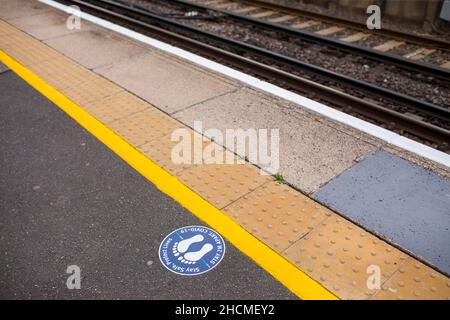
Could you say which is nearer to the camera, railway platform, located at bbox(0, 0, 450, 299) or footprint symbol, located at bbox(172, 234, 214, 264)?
railway platform, located at bbox(0, 0, 450, 299)

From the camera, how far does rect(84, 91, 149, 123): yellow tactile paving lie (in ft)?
16.5

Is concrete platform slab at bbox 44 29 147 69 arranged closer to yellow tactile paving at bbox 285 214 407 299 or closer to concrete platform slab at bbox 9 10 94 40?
concrete platform slab at bbox 9 10 94 40

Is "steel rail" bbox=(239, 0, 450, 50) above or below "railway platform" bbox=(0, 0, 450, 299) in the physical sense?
above

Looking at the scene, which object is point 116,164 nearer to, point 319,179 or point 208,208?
point 208,208

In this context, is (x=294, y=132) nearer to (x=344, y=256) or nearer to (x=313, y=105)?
(x=313, y=105)

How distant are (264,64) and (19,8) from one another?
6.80 metres

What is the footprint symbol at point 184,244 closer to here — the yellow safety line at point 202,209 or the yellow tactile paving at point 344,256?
the yellow safety line at point 202,209

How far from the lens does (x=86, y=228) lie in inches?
133

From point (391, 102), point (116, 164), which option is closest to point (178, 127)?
point (116, 164)

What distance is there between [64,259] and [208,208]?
4.23 feet

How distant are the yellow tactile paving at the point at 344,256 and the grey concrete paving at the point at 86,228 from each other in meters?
0.34

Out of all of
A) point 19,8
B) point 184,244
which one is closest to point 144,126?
point 184,244

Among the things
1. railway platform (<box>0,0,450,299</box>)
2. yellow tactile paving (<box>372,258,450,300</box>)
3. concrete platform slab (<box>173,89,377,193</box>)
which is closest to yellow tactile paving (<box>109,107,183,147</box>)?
railway platform (<box>0,0,450,299</box>)

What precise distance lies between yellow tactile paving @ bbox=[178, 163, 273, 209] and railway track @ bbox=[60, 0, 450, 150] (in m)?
2.20
